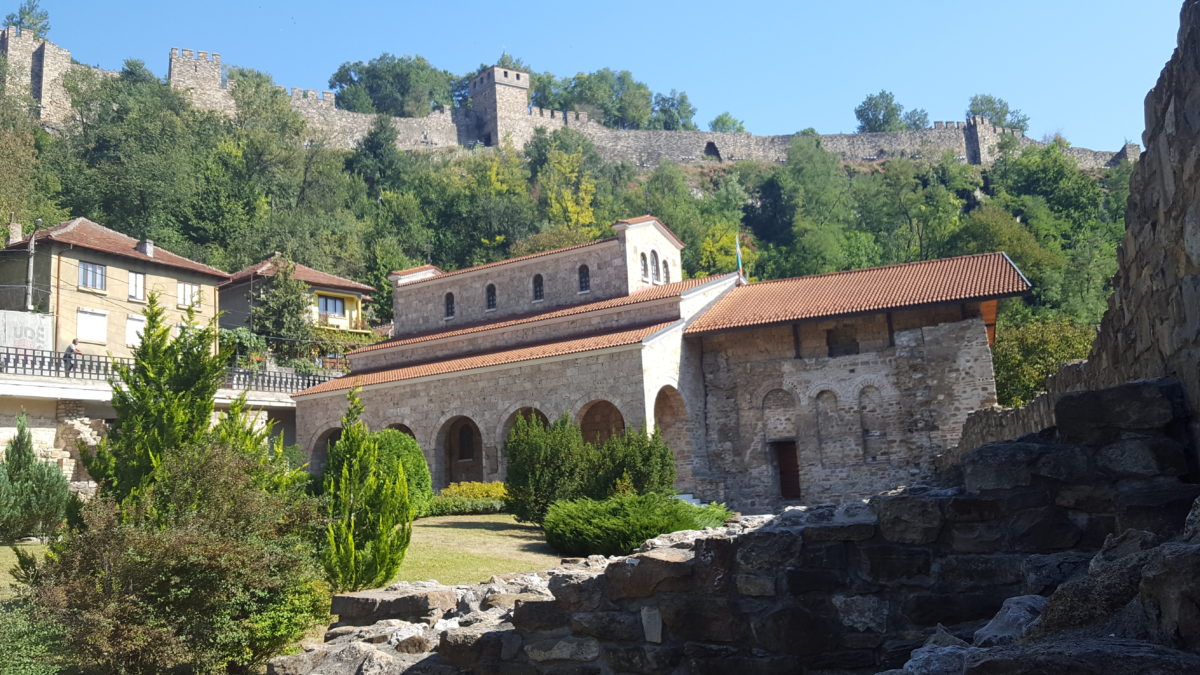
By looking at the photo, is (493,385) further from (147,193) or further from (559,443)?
(147,193)

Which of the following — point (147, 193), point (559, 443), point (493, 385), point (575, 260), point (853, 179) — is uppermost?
point (853, 179)

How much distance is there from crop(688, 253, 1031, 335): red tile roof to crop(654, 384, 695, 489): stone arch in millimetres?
2083

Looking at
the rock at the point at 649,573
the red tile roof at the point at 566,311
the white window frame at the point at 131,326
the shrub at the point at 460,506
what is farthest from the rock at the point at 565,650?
the white window frame at the point at 131,326

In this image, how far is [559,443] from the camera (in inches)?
843

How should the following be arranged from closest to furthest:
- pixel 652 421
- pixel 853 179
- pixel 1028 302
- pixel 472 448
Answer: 1. pixel 652 421
2. pixel 472 448
3. pixel 1028 302
4. pixel 853 179

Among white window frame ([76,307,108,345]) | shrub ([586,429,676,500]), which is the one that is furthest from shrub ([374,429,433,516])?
white window frame ([76,307,108,345])

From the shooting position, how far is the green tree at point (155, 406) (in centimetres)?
1339

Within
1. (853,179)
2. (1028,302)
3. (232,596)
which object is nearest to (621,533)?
(232,596)

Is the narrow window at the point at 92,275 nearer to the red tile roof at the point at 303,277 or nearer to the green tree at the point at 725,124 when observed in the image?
Result: the red tile roof at the point at 303,277

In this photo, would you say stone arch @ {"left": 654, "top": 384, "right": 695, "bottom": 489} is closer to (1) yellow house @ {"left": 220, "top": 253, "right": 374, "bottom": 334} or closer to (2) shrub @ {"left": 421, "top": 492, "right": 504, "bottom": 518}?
(2) shrub @ {"left": 421, "top": 492, "right": 504, "bottom": 518}

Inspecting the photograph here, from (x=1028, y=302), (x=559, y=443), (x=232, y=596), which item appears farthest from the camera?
A: (x=1028, y=302)

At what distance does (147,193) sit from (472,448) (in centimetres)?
3059

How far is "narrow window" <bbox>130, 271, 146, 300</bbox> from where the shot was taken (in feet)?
122

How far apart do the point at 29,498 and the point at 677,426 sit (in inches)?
658
